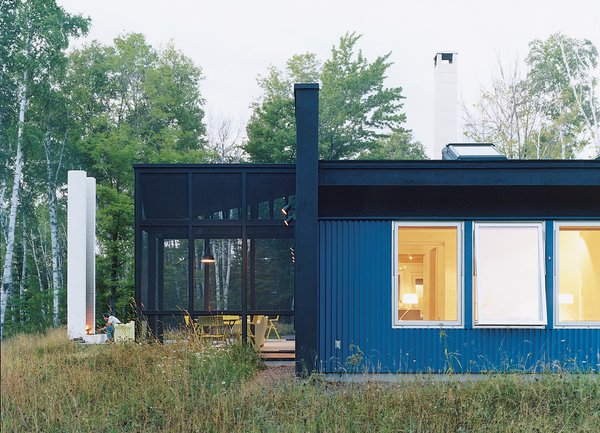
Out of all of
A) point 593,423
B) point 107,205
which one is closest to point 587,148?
point 107,205

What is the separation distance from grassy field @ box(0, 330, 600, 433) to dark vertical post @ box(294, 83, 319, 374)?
0.98 m

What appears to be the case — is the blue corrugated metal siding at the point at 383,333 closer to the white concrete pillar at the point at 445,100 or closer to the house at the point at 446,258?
the house at the point at 446,258

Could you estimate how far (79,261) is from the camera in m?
16.1

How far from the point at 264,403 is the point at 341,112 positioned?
2213 centimetres

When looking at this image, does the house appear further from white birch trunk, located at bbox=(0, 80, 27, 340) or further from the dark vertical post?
white birch trunk, located at bbox=(0, 80, 27, 340)

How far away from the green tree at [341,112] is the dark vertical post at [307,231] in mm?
16824

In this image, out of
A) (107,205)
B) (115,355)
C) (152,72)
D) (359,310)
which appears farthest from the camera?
(152,72)

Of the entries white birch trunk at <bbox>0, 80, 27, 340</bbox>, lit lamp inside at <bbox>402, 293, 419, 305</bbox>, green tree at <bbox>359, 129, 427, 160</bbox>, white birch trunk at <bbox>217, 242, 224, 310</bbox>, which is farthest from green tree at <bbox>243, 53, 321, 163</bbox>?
lit lamp inside at <bbox>402, 293, 419, 305</bbox>

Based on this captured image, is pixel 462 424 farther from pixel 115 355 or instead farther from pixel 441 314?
pixel 115 355

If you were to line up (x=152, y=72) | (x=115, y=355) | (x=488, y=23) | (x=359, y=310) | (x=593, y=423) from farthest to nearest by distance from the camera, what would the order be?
1. (x=488, y=23)
2. (x=152, y=72)
3. (x=359, y=310)
4. (x=115, y=355)
5. (x=593, y=423)

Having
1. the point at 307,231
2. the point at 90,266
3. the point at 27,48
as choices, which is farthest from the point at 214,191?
the point at 27,48

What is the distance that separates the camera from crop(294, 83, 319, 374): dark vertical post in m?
9.16

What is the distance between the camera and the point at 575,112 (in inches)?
1073

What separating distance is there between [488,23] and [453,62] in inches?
770
